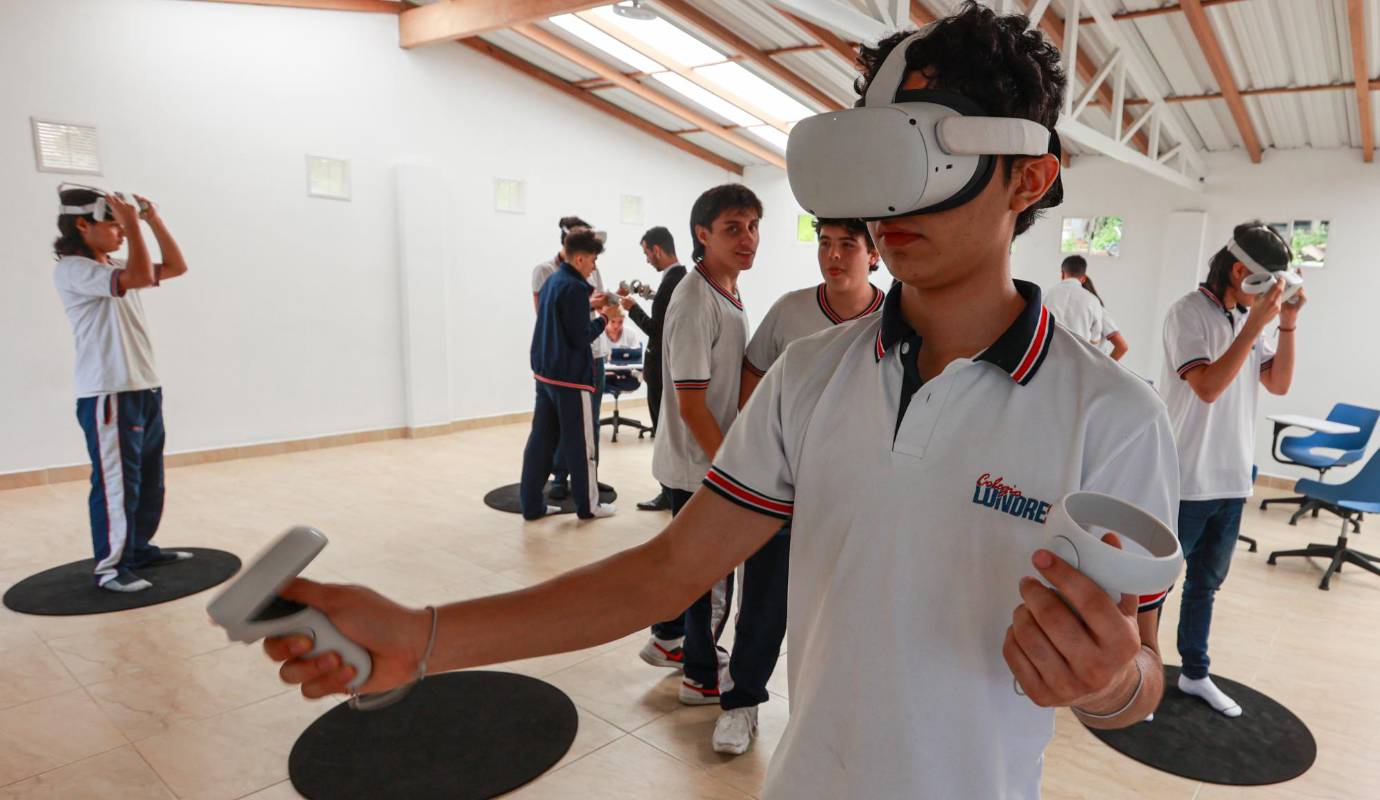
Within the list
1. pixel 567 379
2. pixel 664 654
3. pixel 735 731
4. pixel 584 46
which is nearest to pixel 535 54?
pixel 584 46

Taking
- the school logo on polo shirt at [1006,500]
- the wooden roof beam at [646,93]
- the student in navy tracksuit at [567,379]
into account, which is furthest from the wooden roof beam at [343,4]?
the school logo on polo shirt at [1006,500]

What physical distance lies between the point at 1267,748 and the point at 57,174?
7.28 metres

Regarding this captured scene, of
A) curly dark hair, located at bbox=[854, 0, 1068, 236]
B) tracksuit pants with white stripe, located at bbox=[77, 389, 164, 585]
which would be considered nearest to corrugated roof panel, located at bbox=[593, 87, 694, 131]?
tracksuit pants with white stripe, located at bbox=[77, 389, 164, 585]

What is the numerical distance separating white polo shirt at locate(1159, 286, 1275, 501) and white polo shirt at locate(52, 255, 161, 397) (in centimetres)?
430

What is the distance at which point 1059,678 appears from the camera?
0.65m

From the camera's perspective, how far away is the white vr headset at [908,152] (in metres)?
0.79

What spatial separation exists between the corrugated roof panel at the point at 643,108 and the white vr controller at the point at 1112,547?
836cm

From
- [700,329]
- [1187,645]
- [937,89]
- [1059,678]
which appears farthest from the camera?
[1187,645]

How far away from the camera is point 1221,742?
8.77 ft

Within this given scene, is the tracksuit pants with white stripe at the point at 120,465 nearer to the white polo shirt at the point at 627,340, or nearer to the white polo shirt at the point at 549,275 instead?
the white polo shirt at the point at 549,275

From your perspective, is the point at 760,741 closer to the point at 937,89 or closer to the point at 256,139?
the point at 937,89

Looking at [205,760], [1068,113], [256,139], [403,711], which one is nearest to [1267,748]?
[403,711]

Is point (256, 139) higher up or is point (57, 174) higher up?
point (256, 139)

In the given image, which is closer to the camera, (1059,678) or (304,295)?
(1059,678)
